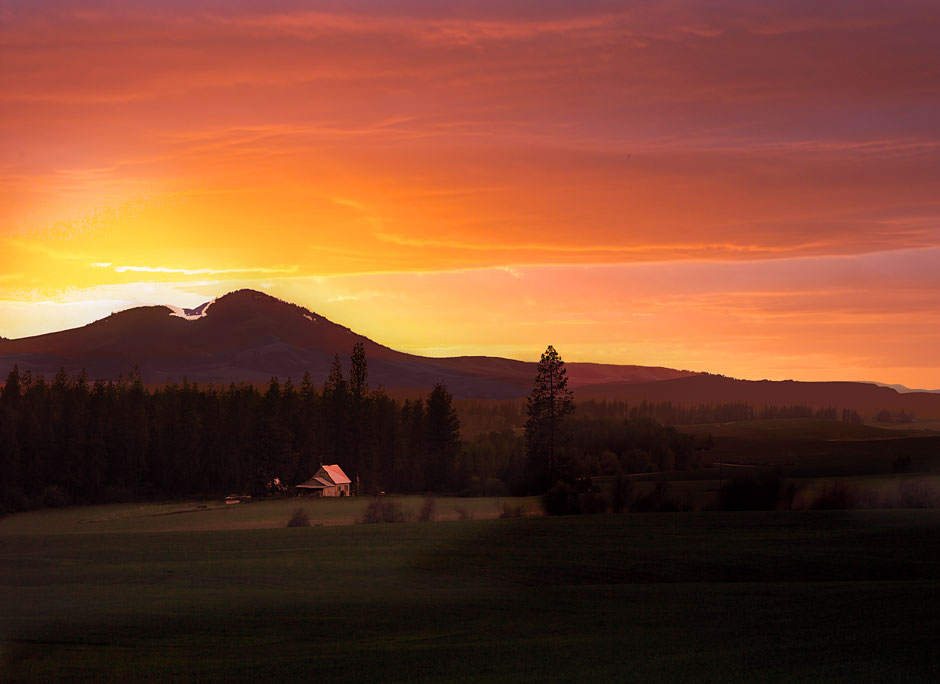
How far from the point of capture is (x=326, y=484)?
389ft

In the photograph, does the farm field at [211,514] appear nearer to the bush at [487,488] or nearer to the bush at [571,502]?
the bush at [571,502]

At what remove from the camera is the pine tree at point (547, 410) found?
3947 inches

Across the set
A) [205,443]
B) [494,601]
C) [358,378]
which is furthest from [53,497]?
[494,601]

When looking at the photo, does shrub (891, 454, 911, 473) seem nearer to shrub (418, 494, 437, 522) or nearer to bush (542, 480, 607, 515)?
bush (542, 480, 607, 515)

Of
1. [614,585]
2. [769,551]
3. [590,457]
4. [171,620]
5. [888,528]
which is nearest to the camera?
[171,620]

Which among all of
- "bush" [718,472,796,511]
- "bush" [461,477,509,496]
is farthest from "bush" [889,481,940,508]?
"bush" [461,477,509,496]

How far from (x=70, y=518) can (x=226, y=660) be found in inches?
2998

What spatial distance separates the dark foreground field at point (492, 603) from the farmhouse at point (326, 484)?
52.4 m

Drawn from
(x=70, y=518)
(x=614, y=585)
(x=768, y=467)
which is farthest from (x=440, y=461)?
(x=614, y=585)

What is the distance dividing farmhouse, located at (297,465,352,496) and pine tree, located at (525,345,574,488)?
2620cm

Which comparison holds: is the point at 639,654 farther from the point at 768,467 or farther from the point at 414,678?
the point at 768,467

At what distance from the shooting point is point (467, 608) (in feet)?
120

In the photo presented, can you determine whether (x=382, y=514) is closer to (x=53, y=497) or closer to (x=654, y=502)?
(x=654, y=502)

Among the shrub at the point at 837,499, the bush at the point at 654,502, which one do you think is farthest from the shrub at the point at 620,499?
the shrub at the point at 837,499
